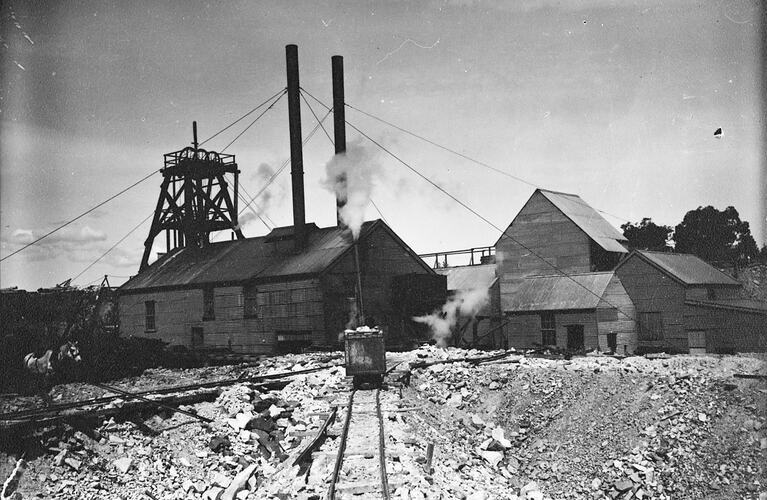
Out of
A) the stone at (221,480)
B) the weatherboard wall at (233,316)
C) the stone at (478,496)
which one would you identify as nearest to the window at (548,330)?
the weatherboard wall at (233,316)

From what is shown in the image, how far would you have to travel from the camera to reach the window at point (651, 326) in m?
31.4

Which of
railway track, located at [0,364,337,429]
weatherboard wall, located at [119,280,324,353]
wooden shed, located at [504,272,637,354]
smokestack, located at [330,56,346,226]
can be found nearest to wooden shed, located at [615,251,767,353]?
wooden shed, located at [504,272,637,354]

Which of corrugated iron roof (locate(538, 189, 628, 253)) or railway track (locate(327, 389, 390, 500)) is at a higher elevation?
corrugated iron roof (locate(538, 189, 628, 253))

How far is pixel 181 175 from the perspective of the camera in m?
39.4

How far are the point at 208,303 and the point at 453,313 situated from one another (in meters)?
13.3

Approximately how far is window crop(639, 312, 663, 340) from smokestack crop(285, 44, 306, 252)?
17.2m

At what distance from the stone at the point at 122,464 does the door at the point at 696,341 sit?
26018 mm

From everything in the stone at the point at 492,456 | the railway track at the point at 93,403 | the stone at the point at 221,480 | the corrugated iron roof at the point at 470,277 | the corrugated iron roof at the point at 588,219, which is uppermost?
the corrugated iron roof at the point at 588,219

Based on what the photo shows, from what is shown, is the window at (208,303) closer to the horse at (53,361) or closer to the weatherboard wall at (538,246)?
the horse at (53,361)

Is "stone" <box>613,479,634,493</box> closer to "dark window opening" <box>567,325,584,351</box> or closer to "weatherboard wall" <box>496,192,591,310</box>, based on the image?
"dark window opening" <box>567,325,584,351</box>

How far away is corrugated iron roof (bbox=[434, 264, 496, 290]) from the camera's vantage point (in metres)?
40.7

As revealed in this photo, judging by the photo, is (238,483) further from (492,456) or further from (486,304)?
(486,304)

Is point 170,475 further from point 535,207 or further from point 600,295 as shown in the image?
point 535,207

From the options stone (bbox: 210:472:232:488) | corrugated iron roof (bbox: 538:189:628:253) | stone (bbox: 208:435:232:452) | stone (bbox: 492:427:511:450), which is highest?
corrugated iron roof (bbox: 538:189:628:253)
